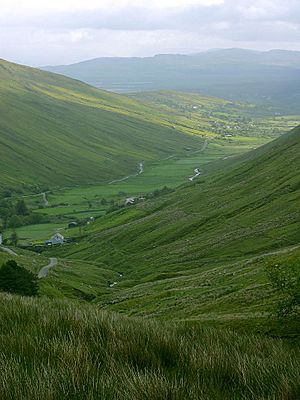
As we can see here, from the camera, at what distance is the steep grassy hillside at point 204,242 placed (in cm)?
7212

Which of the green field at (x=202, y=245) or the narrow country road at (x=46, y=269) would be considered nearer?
the green field at (x=202, y=245)

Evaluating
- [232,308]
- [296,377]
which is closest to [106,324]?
[296,377]

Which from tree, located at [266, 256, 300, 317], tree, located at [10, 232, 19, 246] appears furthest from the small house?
tree, located at [266, 256, 300, 317]

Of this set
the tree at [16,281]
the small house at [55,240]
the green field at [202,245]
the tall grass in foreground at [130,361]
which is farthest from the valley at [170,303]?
the small house at [55,240]

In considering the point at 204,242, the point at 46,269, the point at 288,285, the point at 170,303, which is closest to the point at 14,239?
the point at 46,269

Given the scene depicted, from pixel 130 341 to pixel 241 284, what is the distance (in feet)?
190

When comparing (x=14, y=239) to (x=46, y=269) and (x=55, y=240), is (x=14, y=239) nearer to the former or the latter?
(x=55, y=240)

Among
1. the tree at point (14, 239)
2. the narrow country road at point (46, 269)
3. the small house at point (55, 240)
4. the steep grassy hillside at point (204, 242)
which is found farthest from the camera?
the small house at point (55, 240)

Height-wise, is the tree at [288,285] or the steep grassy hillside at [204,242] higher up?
the tree at [288,285]

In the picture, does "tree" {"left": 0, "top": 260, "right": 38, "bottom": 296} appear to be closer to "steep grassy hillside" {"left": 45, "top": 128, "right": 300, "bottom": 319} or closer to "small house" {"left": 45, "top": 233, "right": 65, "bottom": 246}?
"steep grassy hillside" {"left": 45, "top": 128, "right": 300, "bottom": 319}

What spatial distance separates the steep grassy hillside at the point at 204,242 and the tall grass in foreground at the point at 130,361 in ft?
120

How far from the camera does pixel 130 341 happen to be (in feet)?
33.3

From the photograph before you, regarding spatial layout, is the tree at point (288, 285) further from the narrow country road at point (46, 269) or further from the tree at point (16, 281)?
the narrow country road at point (46, 269)

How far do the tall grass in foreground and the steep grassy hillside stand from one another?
3665cm
